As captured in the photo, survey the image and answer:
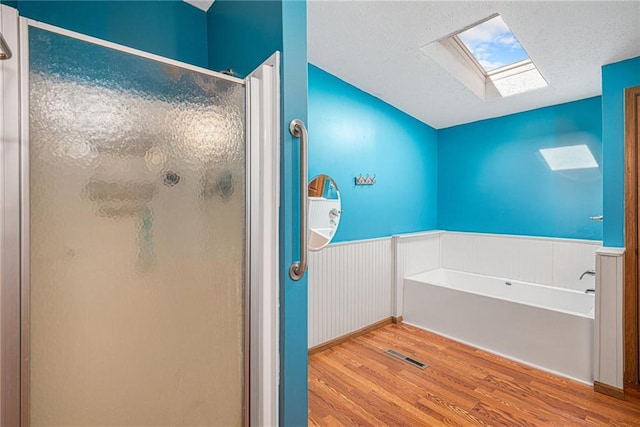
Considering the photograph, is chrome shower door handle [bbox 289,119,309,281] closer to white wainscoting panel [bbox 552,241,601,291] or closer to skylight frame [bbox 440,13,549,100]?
skylight frame [bbox 440,13,549,100]

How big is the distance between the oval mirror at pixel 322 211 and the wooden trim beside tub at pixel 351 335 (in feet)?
2.70

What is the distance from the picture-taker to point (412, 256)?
332cm

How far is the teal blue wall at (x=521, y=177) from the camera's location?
2.79 meters

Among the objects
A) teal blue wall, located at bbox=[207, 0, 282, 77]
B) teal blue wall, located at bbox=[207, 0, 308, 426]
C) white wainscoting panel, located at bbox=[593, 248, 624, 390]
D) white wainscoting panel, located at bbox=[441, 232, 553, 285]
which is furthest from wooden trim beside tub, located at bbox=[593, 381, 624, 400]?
teal blue wall, located at bbox=[207, 0, 282, 77]

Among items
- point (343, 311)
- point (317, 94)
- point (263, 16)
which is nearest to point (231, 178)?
point (263, 16)

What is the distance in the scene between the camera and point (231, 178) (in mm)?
1166

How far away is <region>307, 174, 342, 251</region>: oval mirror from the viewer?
2.46m

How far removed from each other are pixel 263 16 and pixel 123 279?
1.19 metres

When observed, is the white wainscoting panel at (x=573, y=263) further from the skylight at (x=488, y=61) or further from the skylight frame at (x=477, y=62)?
the skylight frame at (x=477, y=62)

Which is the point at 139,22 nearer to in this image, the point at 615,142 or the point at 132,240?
the point at 132,240

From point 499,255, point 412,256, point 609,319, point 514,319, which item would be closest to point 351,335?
point 412,256

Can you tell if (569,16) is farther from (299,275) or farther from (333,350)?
(333,350)

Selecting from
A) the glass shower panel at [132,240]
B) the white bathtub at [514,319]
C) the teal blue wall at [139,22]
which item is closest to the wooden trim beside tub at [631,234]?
the white bathtub at [514,319]

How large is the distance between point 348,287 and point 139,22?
7.66 feet
